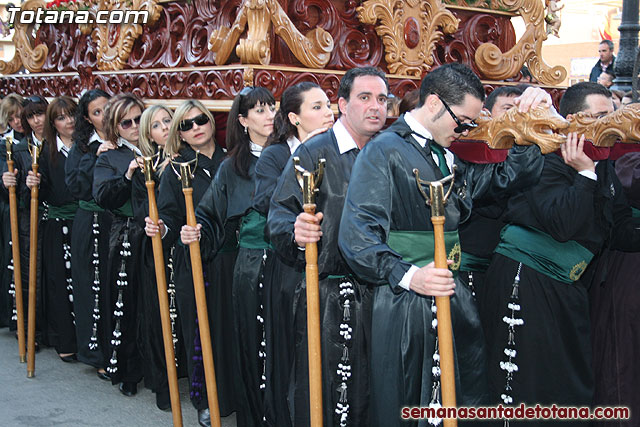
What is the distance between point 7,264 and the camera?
6.62 meters

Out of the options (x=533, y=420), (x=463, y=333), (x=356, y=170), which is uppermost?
(x=356, y=170)

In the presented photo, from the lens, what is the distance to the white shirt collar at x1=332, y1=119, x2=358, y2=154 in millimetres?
3443

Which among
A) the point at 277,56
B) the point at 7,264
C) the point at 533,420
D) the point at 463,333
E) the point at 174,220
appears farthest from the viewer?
the point at 7,264

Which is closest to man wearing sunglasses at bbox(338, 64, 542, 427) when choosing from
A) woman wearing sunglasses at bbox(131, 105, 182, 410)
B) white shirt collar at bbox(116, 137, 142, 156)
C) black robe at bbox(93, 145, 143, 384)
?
woman wearing sunglasses at bbox(131, 105, 182, 410)

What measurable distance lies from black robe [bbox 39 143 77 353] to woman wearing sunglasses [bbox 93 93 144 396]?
79cm

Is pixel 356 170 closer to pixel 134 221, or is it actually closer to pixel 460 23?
pixel 134 221

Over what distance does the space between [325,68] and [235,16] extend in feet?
2.27

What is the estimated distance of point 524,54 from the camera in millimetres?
5742

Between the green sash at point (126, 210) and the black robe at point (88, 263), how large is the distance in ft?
1.15

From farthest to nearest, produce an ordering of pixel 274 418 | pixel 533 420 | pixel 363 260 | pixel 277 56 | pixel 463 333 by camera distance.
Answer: pixel 277 56
pixel 274 418
pixel 533 420
pixel 463 333
pixel 363 260

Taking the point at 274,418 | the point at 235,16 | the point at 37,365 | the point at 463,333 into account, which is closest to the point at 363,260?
the point at 463,333

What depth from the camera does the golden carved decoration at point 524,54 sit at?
5621 millimetres

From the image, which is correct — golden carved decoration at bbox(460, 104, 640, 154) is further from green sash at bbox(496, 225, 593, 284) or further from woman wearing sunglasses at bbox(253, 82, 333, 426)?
woman wearing sunglasses at bbox(253, 82, 333, 426)

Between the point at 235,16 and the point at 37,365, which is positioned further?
the point at 37,365
